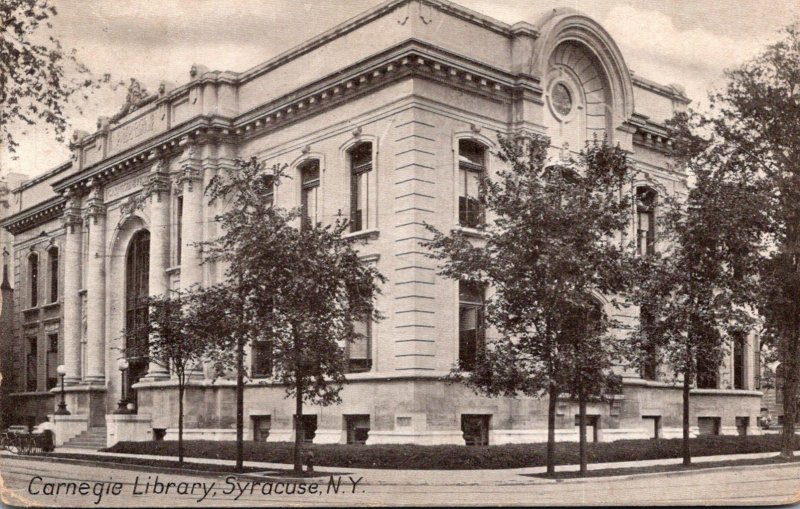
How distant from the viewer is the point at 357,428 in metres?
27.2

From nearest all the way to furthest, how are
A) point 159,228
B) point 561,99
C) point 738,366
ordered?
point 561,99
point 159,228
point 738,366

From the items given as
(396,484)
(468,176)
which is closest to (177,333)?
(468,176)

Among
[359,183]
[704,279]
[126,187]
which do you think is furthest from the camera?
[126,187]

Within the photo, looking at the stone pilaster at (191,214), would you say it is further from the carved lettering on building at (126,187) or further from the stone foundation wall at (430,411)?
the stone foundation wall at (430,411)

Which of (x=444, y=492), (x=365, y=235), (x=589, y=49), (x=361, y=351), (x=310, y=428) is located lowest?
(x=310, y=428)

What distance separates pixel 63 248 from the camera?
4406 centimetres

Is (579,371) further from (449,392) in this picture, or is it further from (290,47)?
(290,47)

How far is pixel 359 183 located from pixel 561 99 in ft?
23.6

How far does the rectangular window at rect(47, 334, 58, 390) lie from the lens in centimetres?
4366

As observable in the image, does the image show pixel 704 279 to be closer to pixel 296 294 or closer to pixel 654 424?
pixel 654 424

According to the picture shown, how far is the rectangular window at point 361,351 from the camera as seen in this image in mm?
27188

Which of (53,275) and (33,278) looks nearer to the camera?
(53,275)

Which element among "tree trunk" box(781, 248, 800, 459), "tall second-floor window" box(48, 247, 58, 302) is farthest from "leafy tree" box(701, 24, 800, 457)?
"tall second-floor window" box(48, 247, 58, 302)

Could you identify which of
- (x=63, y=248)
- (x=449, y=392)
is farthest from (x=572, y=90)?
(x=63, y=248)
